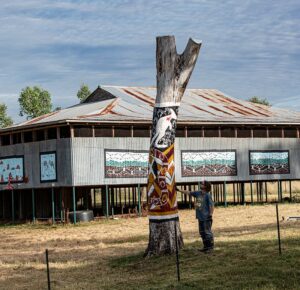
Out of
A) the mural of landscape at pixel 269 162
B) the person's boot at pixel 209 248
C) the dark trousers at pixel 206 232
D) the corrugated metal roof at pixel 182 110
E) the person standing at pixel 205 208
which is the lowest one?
the person's boot at pixel 209 248

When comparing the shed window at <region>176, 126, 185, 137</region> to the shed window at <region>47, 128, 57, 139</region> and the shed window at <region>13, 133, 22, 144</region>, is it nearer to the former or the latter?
the shed window at <region>47, 128, 57, 139</region>

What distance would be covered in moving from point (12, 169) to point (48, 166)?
3.90 m

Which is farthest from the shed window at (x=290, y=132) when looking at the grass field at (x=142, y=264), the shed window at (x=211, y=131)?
the grass field at (x=142, y=264)

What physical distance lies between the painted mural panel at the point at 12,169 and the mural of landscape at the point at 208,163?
402 inches

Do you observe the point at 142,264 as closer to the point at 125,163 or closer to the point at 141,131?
the point at 125,163

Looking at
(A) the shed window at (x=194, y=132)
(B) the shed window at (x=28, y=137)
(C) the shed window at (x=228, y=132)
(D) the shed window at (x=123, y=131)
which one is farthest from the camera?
(C) the shed window at (x=228, y=132)

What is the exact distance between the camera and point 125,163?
4259 centimetres

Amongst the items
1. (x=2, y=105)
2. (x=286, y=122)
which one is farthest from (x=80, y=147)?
(x=2, y=105)

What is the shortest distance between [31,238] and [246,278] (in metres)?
19.8

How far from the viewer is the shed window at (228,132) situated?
47156 millimetres

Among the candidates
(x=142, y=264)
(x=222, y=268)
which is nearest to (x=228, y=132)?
(x=142, y=264)

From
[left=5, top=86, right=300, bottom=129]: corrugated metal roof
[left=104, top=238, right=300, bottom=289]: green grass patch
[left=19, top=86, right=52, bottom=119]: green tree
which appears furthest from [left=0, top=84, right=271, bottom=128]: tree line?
[left=104, top=238, right=300, bottom=289]: green grass patch

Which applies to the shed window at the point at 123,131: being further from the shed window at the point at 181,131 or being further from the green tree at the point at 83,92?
the green tree at the point at 83,92

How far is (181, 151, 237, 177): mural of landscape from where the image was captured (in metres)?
45.4
